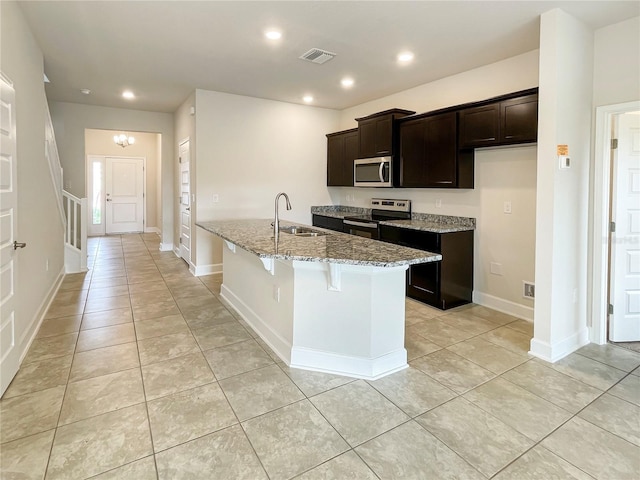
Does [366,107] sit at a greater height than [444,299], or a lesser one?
greater

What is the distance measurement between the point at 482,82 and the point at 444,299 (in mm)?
2394

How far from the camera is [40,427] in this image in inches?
77.9

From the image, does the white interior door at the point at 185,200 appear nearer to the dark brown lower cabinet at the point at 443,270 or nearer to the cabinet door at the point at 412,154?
the cabinet door at the point at 412,154

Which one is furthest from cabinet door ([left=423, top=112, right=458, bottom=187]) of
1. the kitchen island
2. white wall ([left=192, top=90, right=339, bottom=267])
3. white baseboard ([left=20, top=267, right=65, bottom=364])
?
white baseboard ([left=20, top=267, right=65, bottom=364])

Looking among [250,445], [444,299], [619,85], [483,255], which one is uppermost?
[619,85]

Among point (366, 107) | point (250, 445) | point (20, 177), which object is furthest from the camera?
point (366, 107)

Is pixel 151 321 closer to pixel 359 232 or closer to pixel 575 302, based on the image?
pixel 359 232

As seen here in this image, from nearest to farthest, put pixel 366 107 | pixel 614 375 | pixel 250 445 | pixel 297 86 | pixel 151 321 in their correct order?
pixel 250 445
pixel 614 375
pixel 151 321
pixel 297 86
pixel 366 107

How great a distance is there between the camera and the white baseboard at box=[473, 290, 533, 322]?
3.73 metres

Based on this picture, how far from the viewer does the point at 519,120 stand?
3.40 m

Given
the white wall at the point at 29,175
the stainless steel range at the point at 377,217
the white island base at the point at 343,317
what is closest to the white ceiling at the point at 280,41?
the white wall at the point at 29,175

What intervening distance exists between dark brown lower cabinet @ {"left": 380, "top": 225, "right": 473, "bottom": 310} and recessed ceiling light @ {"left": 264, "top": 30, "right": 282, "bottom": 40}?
2.35 m

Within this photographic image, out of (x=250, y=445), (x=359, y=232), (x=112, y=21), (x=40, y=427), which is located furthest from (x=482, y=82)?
(x=40, y=427)

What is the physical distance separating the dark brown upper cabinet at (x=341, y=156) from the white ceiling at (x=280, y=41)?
0.86 m
